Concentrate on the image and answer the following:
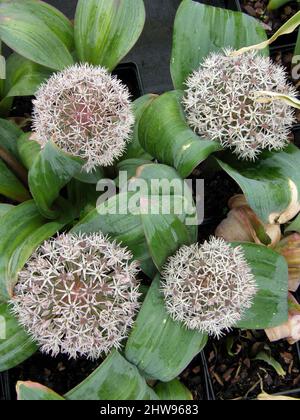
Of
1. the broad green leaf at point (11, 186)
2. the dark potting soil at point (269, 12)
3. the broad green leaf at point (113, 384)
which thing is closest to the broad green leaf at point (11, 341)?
the broad green leaf at point (113, 384)

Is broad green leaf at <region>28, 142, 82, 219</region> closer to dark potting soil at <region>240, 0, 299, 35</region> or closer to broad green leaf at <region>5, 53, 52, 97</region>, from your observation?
broad green leaf at <region>5, 53, 52, 97</region>

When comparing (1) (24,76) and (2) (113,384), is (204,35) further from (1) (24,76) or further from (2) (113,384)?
(2) (113,384)

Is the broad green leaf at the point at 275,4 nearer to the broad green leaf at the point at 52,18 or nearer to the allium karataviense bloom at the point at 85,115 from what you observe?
the broad green leaf at the point at 52,18

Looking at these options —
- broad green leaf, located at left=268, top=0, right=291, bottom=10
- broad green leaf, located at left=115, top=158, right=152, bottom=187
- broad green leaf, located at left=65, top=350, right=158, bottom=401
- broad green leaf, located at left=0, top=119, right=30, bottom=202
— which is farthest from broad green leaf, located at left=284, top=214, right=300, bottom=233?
broad green leaf, located at left=268, top=0, right=291, bottom=10

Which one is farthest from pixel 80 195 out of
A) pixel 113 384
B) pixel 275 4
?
pixel 275 4

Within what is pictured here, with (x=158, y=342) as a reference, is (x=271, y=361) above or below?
below
